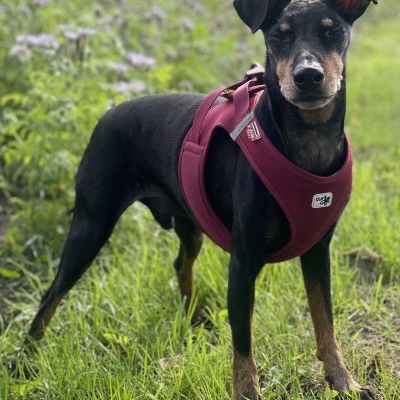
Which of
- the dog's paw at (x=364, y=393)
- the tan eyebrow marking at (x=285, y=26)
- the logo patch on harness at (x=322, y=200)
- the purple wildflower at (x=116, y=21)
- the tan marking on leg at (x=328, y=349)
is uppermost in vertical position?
the tan eyebrow marking at (x=285, y=26)

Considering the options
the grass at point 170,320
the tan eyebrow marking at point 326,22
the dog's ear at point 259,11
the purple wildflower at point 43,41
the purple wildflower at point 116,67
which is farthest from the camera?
the purple wildflower at point 116,67

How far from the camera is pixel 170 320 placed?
12.4ft

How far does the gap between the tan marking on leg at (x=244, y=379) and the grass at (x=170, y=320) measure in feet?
0.48

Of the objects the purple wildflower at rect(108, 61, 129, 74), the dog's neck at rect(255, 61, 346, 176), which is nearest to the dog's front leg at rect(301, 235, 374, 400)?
the dog's neck at rect(255, 61, 346, 176)

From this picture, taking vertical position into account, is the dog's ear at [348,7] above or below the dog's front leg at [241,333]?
above

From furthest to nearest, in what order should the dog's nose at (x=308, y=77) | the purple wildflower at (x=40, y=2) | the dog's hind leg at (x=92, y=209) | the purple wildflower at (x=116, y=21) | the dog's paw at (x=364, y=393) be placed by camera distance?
1. the purple wildflower at (x=116, y=21)
2. the purple wildflower at (x=40, y=2)
3. the dog's hind leg at (x=92, y=209)
4. the dog's paw at (x=364, y=393)
5. the dog's nose at (x=308, y=77)

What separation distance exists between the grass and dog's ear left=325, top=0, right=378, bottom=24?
1435 mm

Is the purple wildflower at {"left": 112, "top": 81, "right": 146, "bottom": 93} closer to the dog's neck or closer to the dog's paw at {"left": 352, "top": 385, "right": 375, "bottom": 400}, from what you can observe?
the dog's neck

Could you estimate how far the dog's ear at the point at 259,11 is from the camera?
2.80 m

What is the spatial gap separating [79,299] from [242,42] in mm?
5148

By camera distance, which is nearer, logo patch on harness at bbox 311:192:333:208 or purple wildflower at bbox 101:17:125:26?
logo patch on harness at bbox 311:192:333:208

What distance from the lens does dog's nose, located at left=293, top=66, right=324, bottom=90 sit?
2.53 m

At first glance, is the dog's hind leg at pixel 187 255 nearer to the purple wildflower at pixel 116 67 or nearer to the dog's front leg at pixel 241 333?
the dog's front leg at pixel 241 333

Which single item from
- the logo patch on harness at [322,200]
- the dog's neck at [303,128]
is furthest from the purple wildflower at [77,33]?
the logo patch on harness at [322,200]
